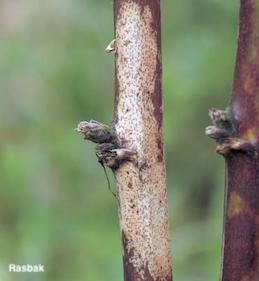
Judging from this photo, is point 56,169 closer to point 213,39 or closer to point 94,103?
point 94,103

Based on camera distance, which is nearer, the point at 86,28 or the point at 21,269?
the point at 21,269

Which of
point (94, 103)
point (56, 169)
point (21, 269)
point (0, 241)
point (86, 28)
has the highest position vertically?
point (86, 28)

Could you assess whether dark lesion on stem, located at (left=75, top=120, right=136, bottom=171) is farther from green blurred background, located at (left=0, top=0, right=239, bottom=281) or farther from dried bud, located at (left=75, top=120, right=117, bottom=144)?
green blurred background, located at (left=0, top=0, right=239, bottom=281)

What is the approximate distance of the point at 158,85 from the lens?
85cm

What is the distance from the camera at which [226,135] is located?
2.66 ft

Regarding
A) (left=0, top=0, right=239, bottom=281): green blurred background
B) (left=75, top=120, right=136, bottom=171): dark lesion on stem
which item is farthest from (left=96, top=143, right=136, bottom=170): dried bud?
(left=0, top=0, right=239, bottom=281): green blurred background

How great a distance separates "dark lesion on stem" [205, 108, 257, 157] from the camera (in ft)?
2.63

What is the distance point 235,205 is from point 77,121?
6.14 ft

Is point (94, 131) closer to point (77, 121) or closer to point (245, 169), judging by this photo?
point (245, 169)

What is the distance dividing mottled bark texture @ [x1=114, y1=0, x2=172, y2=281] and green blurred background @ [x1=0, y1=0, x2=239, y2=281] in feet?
3.85

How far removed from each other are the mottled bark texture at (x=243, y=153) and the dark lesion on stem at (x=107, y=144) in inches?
3.8

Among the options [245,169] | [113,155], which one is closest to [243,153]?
[245,169]

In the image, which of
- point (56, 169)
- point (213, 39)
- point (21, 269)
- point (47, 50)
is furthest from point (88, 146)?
point (21, 269)

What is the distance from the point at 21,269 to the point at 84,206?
2.54ft
